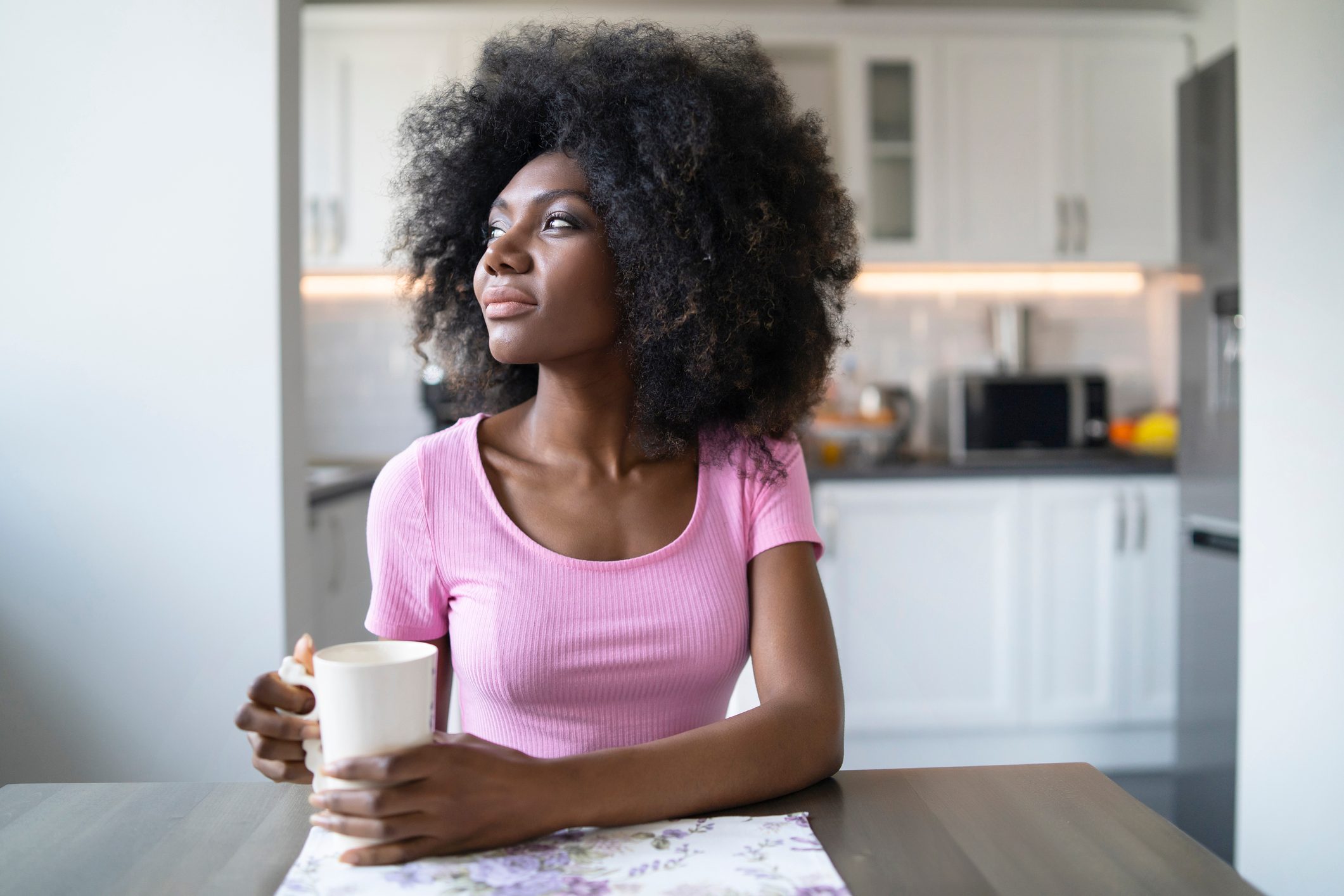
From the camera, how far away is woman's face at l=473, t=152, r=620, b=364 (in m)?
1.12

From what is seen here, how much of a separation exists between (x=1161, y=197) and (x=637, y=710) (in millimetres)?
3281

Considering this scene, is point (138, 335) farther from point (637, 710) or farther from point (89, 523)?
point (637, 710)

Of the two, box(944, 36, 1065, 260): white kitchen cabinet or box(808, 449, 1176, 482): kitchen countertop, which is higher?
box(944, 36, 1065, 260): white kitchen cabinet

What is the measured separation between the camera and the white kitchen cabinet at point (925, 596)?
3.22m

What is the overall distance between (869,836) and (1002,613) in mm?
2632

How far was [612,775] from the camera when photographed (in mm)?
815

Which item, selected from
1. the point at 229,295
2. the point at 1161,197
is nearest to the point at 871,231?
the point at 1161,197

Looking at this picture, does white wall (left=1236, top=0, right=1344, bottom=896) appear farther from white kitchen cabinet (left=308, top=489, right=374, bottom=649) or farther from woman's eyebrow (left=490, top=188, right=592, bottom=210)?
white kitchen cabinet (left=308, top=489, right=374, bottom=649)

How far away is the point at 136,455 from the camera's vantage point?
5.83 ft

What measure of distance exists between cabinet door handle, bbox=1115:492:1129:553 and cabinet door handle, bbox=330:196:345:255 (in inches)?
106

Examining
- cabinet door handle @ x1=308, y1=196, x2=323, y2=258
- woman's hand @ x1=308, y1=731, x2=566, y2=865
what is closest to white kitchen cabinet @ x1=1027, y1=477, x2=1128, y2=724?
cabinet door handle @ x1=308, y1=196, x2=323, y2=258

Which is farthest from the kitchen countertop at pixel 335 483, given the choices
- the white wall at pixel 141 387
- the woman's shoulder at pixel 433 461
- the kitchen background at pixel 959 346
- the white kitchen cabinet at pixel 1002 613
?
the white kitchen cabinet at pixel 1002 613

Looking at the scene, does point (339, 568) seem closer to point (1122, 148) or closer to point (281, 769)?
point (281, 769)

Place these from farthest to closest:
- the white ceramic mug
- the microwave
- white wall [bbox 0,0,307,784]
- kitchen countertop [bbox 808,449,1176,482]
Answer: the microwave → kitchen countertop [bbox 808,449,1176,482] → white wall [bbox 0,0,307,784] → the white ceramic mug
